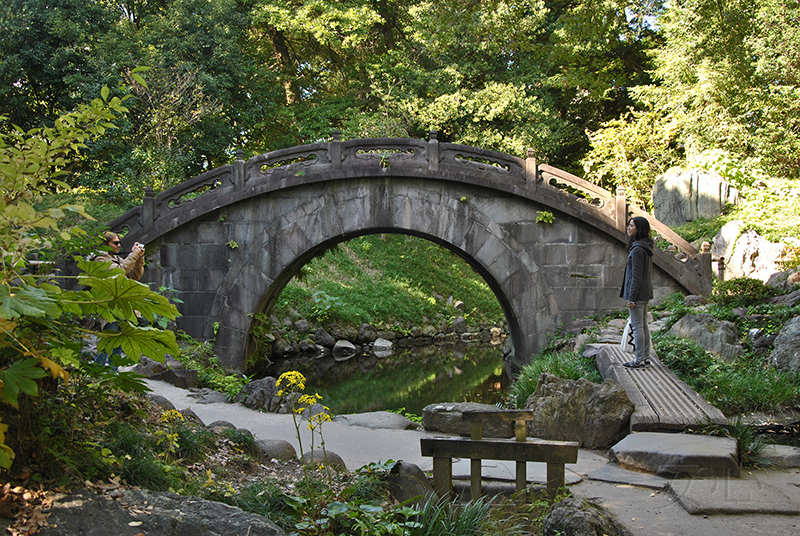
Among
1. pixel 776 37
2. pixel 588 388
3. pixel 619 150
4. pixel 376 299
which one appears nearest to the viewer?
pixel 588 388

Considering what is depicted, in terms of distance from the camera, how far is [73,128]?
2.66 meters

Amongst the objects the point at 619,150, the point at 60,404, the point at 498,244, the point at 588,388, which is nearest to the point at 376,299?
the point at 619,150

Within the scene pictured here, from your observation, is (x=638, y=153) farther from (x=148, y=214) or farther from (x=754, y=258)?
(x=148, y=214)

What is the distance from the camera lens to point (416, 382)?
43.5 ft

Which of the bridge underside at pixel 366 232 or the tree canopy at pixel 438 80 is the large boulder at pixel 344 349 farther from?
the bridge underside at pixel 366 232

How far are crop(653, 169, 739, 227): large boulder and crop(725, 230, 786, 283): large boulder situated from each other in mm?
3253

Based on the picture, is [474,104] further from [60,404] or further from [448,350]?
[60,404]

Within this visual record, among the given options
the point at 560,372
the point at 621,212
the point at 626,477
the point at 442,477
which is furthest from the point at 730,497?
the point at 621,212

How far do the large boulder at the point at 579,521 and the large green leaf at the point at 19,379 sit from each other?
2210 millimetres

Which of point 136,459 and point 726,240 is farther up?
point 726,240

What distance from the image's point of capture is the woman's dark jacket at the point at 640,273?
7.02 metres

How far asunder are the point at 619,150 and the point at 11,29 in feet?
56.7

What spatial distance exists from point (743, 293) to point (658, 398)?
4.34m

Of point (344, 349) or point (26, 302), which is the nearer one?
point (26, 302)
